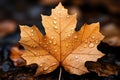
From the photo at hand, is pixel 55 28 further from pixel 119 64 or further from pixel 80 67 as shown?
pixel 119 64

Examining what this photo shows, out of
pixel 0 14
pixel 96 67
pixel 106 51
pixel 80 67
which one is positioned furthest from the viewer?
pixel 0 14

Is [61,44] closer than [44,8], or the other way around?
[61,44]

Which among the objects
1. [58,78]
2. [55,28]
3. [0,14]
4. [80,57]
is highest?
[0,14]

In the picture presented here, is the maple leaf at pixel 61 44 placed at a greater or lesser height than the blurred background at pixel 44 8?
lesser

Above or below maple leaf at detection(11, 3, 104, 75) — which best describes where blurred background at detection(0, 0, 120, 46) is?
above

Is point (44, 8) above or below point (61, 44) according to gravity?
above

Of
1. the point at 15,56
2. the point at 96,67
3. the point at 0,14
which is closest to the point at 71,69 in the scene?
the point at 96,67

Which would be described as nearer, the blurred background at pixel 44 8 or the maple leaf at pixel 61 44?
the maple leaf at pixel 61 44

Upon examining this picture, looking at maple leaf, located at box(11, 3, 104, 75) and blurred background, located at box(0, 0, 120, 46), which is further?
blurred background, located at box(0, 0, 120, 46)
